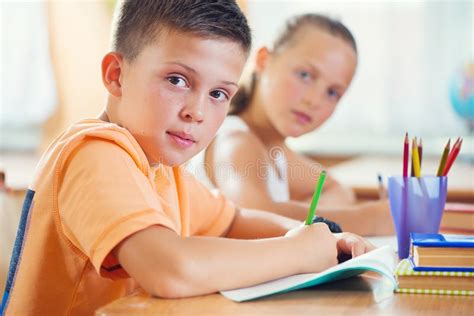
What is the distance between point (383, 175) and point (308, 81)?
2.51ft

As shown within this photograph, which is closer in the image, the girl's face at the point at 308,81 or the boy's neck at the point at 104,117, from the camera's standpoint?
the boy's neck at the point at 104,117

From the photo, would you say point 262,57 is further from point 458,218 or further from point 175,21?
point 175,21

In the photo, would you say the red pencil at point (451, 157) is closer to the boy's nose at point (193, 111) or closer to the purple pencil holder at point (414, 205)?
the purple pencil holder at point (414, 205)

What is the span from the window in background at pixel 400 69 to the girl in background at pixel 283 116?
4.44 ft

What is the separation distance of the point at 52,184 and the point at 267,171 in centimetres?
94

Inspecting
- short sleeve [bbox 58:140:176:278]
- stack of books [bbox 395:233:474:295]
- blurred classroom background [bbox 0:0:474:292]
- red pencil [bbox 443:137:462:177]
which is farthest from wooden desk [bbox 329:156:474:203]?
short sleeve [bbox 58:140:176:278]

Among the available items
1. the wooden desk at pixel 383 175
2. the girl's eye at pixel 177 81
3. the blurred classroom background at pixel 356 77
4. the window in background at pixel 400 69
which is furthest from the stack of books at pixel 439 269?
the window in background at pixel 400 69

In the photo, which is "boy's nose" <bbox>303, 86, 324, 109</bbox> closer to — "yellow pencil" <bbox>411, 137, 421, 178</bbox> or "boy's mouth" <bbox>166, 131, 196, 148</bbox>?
"yellow pencil" <bbox>411, 137, 421, 178</bbox>

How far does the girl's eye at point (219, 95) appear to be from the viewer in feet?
3.55

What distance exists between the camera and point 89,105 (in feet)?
12.5

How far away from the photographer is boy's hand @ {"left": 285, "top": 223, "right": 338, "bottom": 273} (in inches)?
38.5

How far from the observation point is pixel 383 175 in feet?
8.57

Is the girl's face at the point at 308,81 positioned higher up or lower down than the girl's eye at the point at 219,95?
lower down

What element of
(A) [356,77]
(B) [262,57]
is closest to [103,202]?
(B) [262,57]
